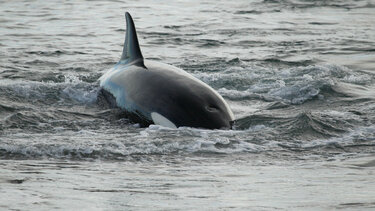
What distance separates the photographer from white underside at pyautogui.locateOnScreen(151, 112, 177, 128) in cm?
948

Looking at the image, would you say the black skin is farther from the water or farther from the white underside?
the water

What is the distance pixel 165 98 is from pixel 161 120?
0.34m

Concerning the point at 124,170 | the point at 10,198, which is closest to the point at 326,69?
the point at 124,170

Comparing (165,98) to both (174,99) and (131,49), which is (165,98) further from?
(131,49)

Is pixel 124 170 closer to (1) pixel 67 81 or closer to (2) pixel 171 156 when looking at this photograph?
(2) pixel 171 156

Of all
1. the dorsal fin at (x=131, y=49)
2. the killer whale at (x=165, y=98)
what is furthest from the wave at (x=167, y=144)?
the dorsal fin at (x=131, y=49)

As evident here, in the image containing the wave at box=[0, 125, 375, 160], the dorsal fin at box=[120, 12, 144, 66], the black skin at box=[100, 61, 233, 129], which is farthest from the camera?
the dorsal fin at box=[120, 12, 144, 66]

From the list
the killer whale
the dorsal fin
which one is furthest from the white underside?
the dorsal fin

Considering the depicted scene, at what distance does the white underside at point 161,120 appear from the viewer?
948 centimetres

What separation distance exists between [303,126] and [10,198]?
515 cm

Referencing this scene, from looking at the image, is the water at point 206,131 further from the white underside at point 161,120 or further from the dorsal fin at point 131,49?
the dorsal fin at point 131,49

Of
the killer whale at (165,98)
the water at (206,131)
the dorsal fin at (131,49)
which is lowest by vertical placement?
the water at (206,131)

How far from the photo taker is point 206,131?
30.2ft

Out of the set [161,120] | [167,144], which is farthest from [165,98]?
[167,144]
